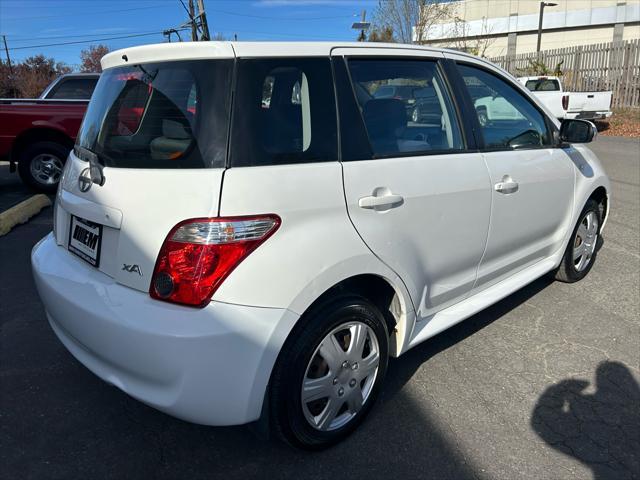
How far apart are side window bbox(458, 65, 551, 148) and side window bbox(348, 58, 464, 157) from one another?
0.28 m

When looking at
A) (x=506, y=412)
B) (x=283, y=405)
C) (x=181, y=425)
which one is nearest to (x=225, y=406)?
(x=283, y=405)

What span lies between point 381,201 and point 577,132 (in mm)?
2151

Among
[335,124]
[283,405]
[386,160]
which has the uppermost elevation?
[335,124]

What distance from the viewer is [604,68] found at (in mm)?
19312

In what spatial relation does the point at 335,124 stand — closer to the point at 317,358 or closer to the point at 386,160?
the point at 386,160

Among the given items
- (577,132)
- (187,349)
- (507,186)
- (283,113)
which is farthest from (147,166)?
(577,132)

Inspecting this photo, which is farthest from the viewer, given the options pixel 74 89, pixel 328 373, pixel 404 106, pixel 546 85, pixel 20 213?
pixel 546 85

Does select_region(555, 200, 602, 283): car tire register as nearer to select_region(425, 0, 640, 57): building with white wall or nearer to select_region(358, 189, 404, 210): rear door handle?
select_region(358, 189, 404, 210): rear door handle

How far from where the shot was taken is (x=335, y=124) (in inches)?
94.2

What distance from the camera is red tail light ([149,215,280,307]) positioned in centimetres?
200

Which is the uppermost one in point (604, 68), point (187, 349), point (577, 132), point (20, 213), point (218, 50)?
point (218, 50)

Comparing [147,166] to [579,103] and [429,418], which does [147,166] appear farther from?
[579,103]

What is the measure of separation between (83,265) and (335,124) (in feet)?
4.42

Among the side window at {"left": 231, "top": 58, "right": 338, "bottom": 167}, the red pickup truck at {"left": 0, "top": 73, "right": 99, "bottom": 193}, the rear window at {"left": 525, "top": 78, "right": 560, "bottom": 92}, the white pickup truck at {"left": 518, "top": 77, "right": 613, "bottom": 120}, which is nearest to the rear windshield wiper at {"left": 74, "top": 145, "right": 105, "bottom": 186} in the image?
the side window at {"left": 231, "top": 58, "right": 338, "bottom": 167}
